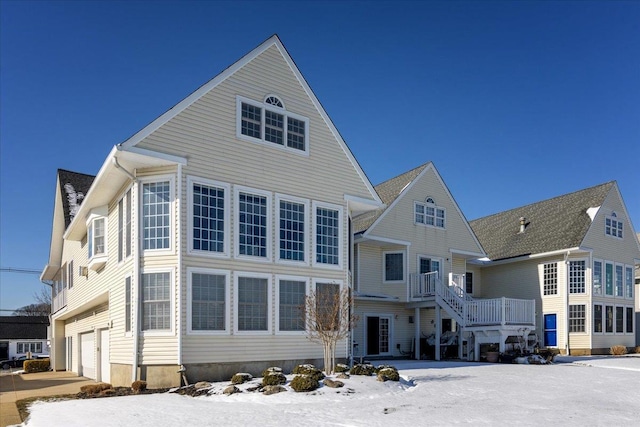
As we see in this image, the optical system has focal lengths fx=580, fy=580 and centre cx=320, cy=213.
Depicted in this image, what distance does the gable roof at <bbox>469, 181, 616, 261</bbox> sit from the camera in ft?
105

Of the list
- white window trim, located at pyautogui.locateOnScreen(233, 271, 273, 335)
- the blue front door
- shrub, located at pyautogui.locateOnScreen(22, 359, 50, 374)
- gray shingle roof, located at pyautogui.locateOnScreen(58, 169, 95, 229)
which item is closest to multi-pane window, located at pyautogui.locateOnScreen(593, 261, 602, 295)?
the blue front door

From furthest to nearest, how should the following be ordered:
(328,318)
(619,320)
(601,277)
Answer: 1. (619,320)
2. (601,277)
3. (328,318)

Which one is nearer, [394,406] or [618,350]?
[394,406]

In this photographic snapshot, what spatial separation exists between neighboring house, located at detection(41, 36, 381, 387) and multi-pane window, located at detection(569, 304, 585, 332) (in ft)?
54.3

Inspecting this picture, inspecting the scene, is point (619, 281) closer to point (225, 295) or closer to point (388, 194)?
point (388, 194)

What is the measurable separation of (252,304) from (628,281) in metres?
26.2

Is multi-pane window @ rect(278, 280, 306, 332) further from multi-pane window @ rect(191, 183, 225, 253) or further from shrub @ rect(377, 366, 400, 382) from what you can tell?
shrub @ rect(377, 366, 400, 382)

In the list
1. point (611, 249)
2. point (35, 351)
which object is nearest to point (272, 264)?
point (611, 249)

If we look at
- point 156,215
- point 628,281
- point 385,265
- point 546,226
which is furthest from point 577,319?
point 156,215

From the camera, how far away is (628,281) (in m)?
34.2

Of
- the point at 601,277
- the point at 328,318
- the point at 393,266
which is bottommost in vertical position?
the point at 328,318

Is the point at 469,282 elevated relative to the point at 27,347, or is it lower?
elevated

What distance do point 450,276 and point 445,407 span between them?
14651mm

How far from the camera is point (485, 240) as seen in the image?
38.3 metres
